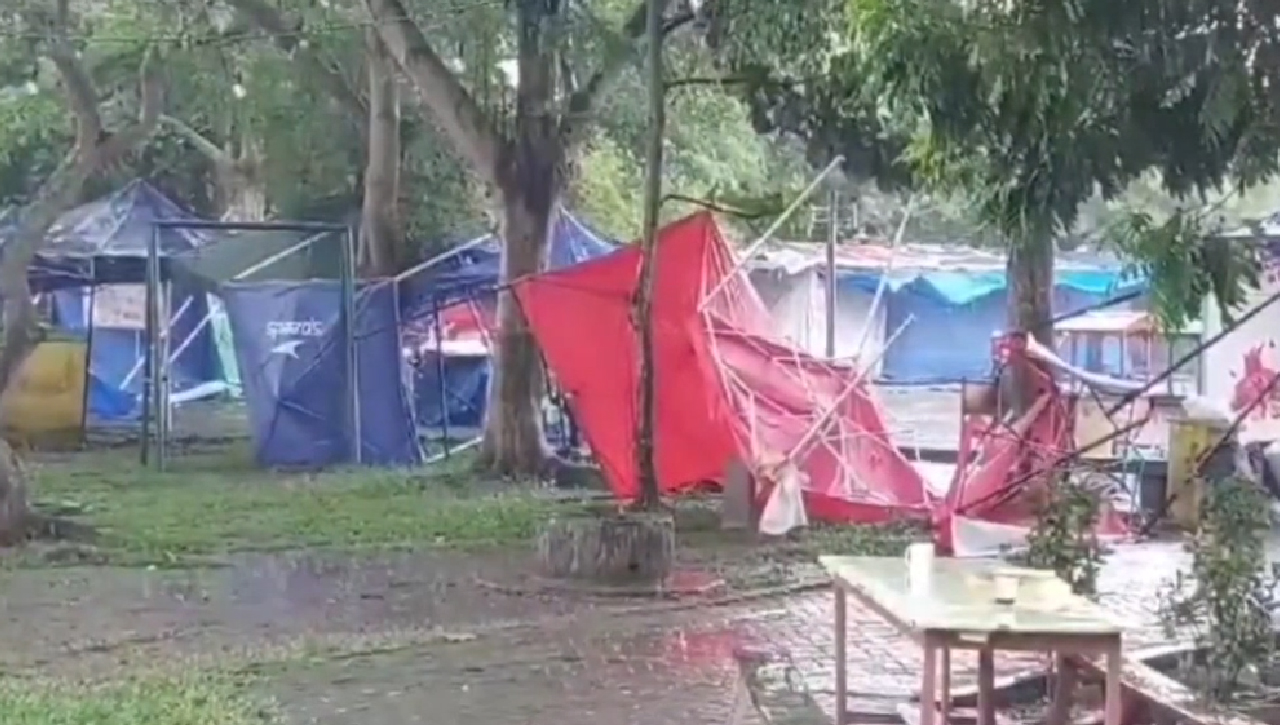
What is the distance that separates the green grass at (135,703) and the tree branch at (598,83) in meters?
9.17

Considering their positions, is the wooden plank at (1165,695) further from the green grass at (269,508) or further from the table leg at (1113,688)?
the green grass at (269,508)

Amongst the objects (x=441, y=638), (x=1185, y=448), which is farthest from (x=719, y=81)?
(x=441, y=638)

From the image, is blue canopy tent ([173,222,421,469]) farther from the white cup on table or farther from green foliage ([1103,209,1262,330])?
green foliage ([1103,209,1262,330])

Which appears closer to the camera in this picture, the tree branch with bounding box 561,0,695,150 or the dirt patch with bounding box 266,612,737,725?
the dirt patch with bounding box 266,612,737,725

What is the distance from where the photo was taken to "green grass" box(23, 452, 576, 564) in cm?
1409

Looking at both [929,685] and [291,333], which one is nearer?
[929,685]

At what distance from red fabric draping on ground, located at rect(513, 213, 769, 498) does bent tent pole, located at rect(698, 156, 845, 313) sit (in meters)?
0.05

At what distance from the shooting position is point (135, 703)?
8227mm

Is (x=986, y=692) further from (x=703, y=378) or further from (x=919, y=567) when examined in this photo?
(x=703, y=378)

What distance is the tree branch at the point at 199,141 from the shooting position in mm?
27422

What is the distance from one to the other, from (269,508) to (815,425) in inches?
173

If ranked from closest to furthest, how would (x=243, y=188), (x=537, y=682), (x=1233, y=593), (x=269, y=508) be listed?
(x=1233, y=593) → (x=537, y=682) → (x=269, y=508) → (x=243, y=188)

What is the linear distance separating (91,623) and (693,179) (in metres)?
15.8

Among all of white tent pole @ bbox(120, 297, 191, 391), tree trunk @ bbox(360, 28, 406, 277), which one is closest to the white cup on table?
tree trunk @ bbox(360, 28, 406, 277)
